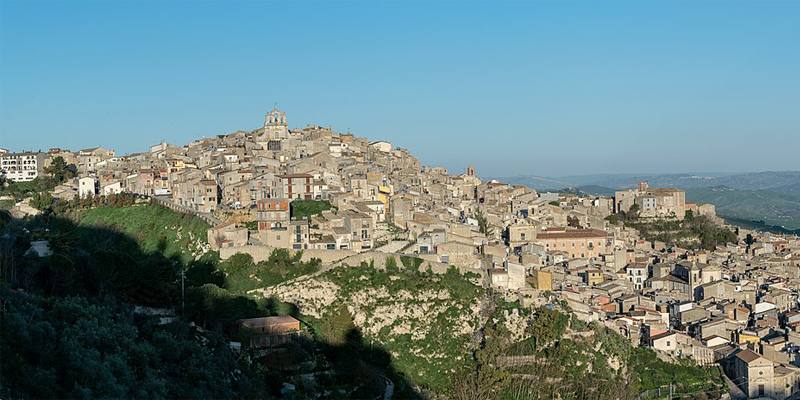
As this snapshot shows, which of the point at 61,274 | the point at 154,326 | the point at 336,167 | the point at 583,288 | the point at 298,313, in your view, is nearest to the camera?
the point at 154,326

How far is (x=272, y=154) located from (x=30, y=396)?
3217cm

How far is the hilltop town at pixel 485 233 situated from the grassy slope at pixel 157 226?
666mm

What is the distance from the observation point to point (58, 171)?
4394cm

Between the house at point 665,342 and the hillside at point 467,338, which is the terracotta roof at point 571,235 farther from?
the hillside at point 467,338

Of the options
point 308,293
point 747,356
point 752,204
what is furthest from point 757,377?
point 752,204

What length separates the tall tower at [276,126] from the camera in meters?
49.2

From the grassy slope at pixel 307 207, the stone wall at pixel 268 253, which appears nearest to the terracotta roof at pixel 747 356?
the stone wall at pixel 268 253

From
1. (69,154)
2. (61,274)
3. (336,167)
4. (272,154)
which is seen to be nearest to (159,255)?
(61,274)

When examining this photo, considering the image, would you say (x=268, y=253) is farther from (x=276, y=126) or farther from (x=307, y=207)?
(x=276, y=126)

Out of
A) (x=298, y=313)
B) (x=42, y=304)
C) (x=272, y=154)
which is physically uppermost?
Result: (x=272, y=154)

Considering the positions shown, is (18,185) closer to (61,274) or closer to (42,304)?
(61,274)

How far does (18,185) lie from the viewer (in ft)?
Result: 139

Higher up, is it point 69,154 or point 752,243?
point 69,154

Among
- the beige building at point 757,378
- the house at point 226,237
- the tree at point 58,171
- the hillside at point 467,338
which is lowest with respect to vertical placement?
the beige building at point 757,378
